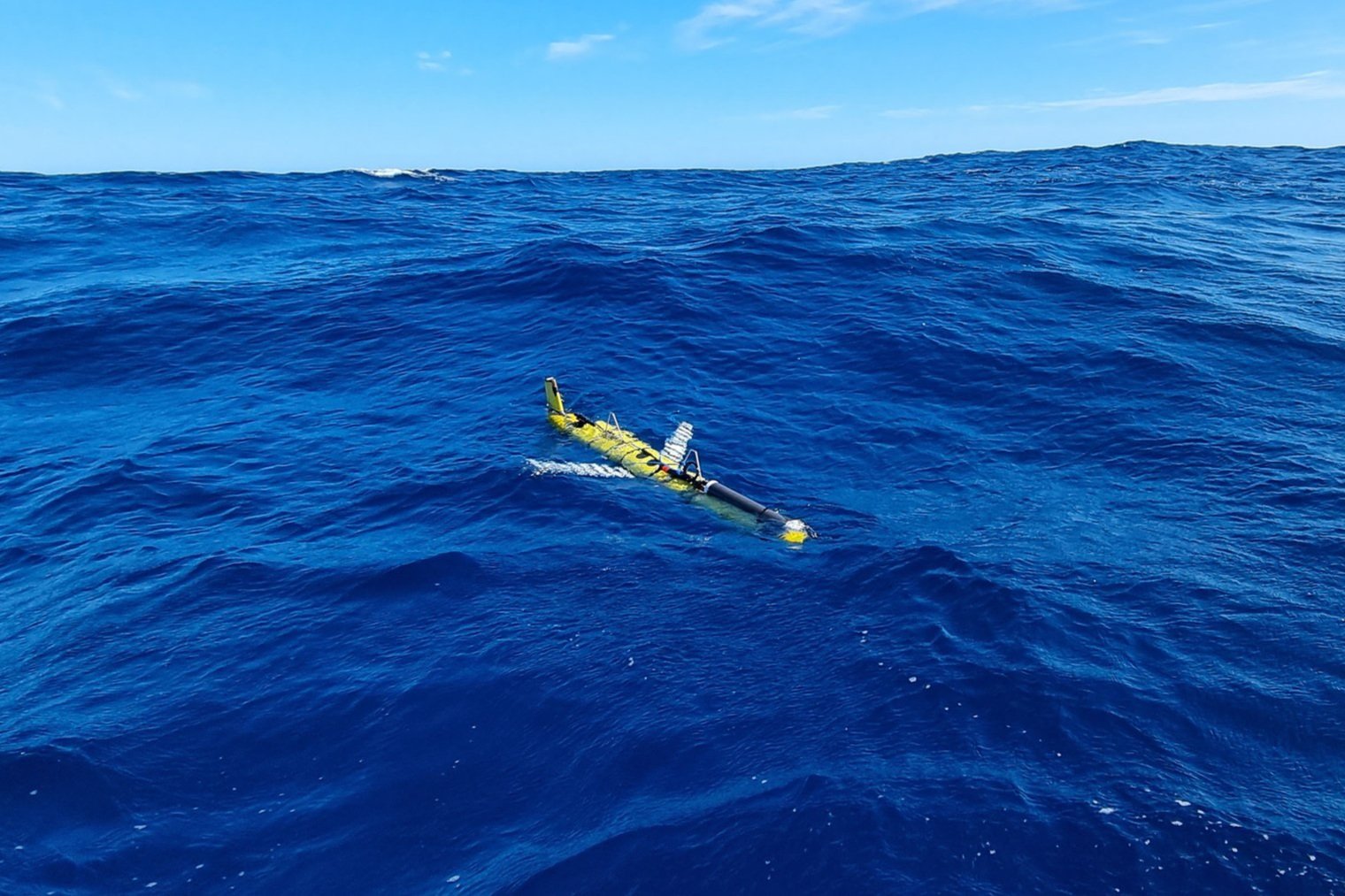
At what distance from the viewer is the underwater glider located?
19203 millimetres

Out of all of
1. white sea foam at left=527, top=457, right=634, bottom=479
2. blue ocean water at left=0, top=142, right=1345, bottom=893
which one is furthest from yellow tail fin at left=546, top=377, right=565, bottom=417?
white sea foam at left=527, top=457, right=634, bottom=479

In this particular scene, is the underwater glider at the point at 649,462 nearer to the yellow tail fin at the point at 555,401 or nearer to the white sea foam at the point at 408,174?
the yellow tail fin at the point at 555,401

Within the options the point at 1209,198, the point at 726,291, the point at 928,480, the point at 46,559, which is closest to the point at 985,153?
the point at 1209,198

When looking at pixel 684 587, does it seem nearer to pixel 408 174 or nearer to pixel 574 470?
pixel 574 470

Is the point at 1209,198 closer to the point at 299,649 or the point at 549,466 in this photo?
the point at 549,466

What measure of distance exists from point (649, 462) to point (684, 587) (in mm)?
6159

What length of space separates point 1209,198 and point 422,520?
6009cm

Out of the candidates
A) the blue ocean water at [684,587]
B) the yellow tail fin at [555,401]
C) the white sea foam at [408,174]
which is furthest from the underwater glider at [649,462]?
the white sea foam at [408,174]

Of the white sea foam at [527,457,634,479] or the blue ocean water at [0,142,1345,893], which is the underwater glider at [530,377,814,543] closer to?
the white sea foam at [527,457,634,479]

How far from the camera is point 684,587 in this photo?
16.9 meters

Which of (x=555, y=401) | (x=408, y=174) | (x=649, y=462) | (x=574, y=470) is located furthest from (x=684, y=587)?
(x=408, y=174)

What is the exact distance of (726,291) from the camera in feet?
121

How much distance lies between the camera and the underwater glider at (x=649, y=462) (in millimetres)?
19203

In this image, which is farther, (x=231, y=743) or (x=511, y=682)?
(x=511, y=682)
